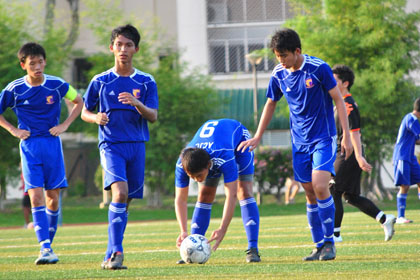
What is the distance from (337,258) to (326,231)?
0.30m

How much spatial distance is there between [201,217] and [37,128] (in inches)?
87.6

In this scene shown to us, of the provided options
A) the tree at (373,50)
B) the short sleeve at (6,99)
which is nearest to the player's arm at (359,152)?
the short sleeve at (6,99)

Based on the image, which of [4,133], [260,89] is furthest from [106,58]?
[260,89]

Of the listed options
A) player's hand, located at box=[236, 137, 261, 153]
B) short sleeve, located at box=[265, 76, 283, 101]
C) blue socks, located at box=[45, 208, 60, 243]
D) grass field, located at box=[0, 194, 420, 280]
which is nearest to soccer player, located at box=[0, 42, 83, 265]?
blue socks, located at box=[45, 208, 60, 243]

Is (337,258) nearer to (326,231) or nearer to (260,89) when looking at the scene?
(326,231)

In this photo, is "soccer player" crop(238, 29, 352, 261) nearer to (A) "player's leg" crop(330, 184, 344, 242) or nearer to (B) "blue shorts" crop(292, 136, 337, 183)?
(B) "blue shorts" crop(292, 136, 337, 183)

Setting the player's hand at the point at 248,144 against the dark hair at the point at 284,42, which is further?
the player's hand at the point at 248,144

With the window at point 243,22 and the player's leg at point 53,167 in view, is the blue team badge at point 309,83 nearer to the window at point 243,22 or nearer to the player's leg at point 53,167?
the player's leg at point 53,167

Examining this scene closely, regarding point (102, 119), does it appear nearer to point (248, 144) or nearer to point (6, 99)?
point (248, 144)

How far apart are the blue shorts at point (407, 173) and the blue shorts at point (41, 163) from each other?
24.6 feet

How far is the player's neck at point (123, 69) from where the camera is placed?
24.2ft

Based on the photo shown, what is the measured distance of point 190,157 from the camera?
22.0ft

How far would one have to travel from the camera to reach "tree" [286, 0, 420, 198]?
1010 inches

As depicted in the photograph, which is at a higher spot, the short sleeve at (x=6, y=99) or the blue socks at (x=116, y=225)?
the short sleeve at (x=6, y=99)
